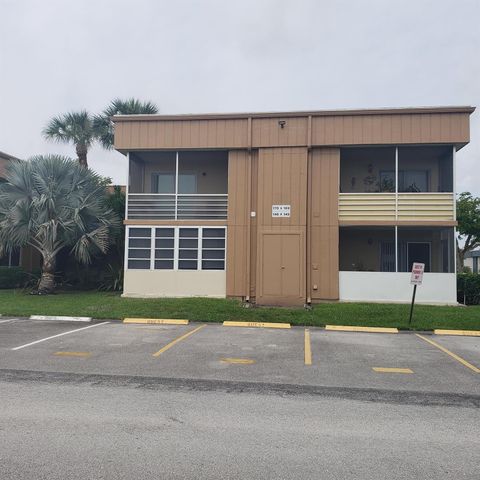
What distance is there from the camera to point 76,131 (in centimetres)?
2069

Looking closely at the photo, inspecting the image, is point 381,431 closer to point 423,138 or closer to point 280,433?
point 280,433

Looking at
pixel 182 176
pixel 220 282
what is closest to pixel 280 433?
pixel 220 282

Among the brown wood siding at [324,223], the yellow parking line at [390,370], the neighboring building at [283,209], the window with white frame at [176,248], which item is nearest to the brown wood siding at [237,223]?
the neighboring building at [283,209]

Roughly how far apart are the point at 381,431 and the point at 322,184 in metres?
11.9

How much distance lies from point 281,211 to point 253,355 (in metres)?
7.94

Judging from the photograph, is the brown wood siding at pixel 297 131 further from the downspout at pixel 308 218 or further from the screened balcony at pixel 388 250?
the screened balcony at pixel 388 250

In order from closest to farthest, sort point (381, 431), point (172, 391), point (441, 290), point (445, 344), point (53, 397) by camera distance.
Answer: point (381, 431) → point (53, 397) → point (172, 391) → point (445, 344) → point (441, 290)

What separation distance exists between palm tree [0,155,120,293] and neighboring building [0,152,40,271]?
364cm

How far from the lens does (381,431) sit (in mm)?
4887

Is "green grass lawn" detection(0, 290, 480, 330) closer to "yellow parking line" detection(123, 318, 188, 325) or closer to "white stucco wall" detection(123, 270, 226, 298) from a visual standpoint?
"yellow parking line" detection(123, 318, 188, 325)

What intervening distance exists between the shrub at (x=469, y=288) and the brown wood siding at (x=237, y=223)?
7.94 meters

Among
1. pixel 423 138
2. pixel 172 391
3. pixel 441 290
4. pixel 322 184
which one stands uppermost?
pixel 423 138

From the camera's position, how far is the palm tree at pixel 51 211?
53.2 feet

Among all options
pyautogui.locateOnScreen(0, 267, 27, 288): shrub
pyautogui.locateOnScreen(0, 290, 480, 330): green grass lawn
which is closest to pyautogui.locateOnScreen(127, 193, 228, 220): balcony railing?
pyautogui.locateOnScreen(0, 290, 480, 330): green grass lawn
